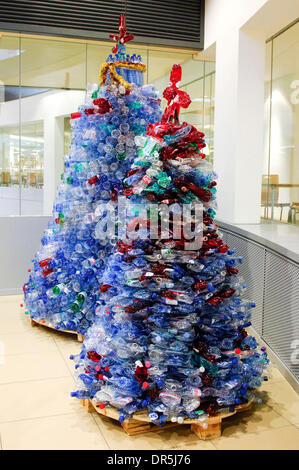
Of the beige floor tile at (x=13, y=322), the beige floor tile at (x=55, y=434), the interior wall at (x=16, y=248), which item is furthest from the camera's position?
the interior wall at (x=16, y=248)

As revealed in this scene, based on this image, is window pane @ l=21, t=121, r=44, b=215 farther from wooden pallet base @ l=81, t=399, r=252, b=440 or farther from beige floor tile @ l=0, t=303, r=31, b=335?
wooden pallet base @ l=81, t=399, r=252, b=440

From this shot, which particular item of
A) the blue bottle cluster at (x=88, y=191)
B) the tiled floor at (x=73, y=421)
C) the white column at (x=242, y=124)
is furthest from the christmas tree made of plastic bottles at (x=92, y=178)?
the white column at (x=242, y=124)

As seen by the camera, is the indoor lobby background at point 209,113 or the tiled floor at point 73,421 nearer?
the tiled floor at point 73,421

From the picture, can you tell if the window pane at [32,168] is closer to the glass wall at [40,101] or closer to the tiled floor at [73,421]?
the glass wall at [40,101]

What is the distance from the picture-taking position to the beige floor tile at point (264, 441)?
2748mm

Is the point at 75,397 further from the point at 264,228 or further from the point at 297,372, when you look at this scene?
the point at 264,228

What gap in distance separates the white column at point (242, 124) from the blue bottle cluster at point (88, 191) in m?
1.45

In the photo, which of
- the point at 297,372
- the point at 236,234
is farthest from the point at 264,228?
the point at 297,372

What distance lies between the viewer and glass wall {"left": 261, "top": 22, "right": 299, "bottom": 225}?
20.0ft

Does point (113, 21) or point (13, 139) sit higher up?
point (113, 21)

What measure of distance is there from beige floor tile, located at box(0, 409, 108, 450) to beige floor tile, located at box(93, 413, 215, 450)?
0.21 ft

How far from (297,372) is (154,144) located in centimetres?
200

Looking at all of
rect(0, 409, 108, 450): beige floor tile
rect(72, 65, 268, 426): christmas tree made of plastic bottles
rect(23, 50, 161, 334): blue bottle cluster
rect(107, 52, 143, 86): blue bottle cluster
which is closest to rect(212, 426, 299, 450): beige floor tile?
rect(72, 65, 268, 426): christmas tree made of plastic bottles

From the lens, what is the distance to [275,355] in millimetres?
4008
